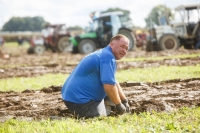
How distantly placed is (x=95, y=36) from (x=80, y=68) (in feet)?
53.2

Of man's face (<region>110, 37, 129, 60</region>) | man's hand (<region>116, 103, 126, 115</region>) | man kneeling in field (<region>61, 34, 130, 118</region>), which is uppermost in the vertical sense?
man's face (<region>110, 37, 129, 60</region>)

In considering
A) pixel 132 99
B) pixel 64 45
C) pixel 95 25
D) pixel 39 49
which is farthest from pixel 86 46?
pixel 132 99

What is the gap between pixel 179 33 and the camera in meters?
18.7

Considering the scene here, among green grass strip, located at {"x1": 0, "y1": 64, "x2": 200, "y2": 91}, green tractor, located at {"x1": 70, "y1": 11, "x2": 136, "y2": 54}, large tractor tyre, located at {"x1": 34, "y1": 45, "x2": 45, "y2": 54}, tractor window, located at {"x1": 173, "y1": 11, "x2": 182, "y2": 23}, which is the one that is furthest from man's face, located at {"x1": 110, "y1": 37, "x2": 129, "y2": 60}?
large tractor tyre, located at {"x1": 34, "y1": 45, "x2": 45, "y2": 54}

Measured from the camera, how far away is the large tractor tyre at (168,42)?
18281 mm

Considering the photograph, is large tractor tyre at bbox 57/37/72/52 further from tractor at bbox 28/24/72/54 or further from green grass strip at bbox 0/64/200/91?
green grass strip at bbox 0/64/200/91

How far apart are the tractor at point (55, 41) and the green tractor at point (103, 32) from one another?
3.21 m

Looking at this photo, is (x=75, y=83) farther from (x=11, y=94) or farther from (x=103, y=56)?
(x=11, y=94)

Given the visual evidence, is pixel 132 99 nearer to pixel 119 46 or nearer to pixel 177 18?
pixel 119 46

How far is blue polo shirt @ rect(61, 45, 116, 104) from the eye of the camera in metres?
4.41

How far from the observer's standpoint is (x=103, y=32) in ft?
66.7

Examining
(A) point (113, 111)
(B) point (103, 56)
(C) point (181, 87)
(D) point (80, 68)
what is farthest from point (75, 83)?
(C) point (181, 87)

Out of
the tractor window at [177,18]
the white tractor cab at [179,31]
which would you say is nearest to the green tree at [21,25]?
the white tractor cab at [179,31]

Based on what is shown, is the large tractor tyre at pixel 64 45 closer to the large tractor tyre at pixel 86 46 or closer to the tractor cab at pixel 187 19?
the large tractor tyre at pixel 86 46
